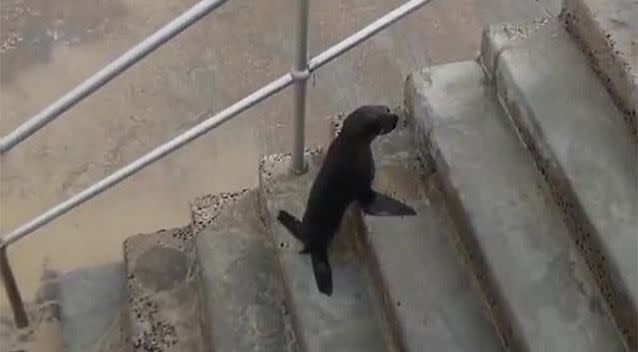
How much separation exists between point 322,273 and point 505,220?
1.40 ft

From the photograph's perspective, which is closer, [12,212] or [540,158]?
[540,158]

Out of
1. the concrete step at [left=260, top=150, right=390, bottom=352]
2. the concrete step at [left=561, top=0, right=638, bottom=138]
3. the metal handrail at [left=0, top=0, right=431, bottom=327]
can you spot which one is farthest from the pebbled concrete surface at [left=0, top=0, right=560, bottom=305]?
the concrete step at [left=561, top=0, right=638, bottom=138]

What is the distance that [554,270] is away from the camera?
2.40m

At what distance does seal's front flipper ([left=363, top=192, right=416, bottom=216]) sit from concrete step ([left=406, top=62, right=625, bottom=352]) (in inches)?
3.7

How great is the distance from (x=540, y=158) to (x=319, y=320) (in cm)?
56

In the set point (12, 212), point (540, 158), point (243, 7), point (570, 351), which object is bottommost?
point (570, 351)

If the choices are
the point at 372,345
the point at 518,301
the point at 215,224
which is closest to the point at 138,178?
the point at 215,224

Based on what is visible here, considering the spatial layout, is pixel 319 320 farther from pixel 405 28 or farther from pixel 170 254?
pixel 405 28

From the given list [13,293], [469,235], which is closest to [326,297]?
[469,235]

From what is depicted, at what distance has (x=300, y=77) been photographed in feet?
8.54

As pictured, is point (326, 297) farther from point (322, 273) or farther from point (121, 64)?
point (121, 64)

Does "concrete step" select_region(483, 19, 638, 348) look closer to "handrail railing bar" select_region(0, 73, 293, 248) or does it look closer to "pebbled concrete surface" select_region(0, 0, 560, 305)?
"handrail railing bar" select_region(0, 73, 293, 248)

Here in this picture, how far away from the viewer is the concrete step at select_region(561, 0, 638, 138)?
8.04ft

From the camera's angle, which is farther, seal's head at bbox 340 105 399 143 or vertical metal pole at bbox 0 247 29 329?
vertical metal pole at bbox 0 247 29 329
